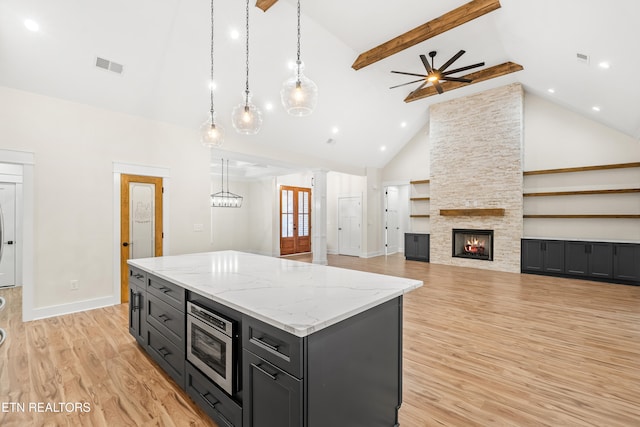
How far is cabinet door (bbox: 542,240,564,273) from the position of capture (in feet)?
19.8

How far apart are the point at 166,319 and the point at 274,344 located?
142 cm

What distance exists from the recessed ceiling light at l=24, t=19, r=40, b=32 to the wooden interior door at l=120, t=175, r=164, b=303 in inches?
76.7

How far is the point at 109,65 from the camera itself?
3.78 metres

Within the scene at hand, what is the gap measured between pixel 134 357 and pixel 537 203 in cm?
807

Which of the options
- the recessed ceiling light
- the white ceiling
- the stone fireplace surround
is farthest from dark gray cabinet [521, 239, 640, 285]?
the recessed ceiling light

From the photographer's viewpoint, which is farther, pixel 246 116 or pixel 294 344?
pixel 246 116

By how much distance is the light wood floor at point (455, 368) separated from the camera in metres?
1.96

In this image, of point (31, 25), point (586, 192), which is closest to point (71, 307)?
point (31, 25)

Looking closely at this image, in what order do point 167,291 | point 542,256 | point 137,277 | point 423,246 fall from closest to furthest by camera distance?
1. point 167,291
2. point 137,277
3. point 542,256
4. point 423,246

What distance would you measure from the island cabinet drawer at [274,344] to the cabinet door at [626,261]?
7.11 m

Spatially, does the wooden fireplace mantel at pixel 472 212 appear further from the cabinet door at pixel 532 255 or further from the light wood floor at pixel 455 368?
the light wood floor at pixel 455 368

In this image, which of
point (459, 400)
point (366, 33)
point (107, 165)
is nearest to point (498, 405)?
point (459, 400)

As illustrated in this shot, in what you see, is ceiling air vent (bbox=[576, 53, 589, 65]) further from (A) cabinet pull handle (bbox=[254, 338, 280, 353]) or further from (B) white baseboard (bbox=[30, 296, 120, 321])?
(B) white baseboard (bbox=[30, 296, 120, 321])

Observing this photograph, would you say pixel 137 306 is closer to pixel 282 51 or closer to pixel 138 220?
pixel 138 220
